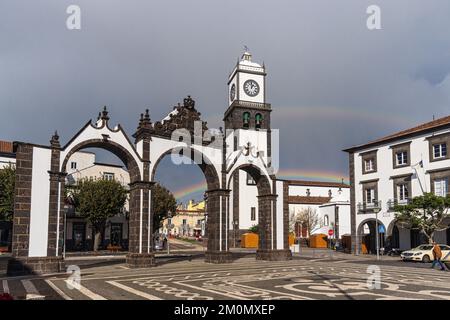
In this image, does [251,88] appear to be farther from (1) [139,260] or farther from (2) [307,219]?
(1) [139,260]

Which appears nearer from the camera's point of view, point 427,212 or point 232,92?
point 427,212

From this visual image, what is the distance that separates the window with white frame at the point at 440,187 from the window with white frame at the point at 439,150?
2001 mm

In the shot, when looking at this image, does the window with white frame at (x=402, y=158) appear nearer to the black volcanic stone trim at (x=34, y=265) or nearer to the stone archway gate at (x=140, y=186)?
the stone archway gate at (x=140, y=186)

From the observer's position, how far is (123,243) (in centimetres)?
5016

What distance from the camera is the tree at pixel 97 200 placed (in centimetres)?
4353

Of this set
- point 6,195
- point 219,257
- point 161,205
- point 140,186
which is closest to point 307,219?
point 161,205

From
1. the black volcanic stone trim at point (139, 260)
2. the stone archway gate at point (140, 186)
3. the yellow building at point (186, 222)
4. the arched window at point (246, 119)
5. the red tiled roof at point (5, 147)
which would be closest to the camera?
the stone archway gate at point (140, 186)

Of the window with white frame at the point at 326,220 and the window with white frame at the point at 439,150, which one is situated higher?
the window with white frame at the point at 439,150

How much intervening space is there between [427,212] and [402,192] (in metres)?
5.41

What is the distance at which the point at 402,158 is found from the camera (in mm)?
38594

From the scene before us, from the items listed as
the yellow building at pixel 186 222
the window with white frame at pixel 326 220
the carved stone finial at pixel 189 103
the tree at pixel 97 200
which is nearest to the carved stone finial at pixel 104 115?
the carved stone finial at pixel 189 103

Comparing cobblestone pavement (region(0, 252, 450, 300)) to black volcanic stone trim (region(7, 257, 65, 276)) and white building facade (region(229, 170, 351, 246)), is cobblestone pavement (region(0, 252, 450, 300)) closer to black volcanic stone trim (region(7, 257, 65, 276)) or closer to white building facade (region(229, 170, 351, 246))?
black volcanic stone trim (region(7, 257, 65, 276))

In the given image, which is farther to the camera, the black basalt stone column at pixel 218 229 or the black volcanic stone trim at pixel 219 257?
the black basalt stone column at pixel 218 229

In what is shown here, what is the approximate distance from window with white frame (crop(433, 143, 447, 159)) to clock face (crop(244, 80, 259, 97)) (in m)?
33.0
